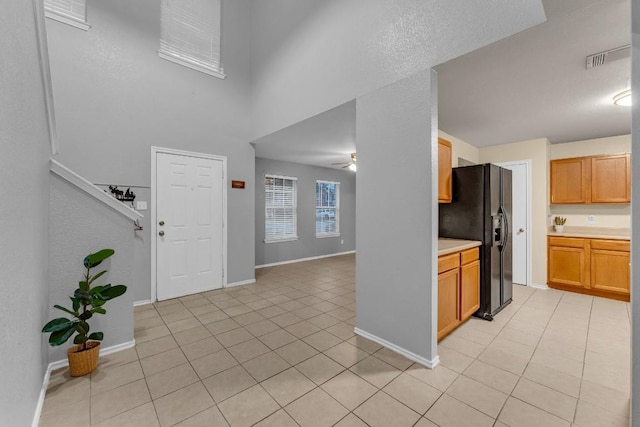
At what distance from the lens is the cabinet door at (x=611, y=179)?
3857 millimetres

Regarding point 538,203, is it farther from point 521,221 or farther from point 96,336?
point 96,336

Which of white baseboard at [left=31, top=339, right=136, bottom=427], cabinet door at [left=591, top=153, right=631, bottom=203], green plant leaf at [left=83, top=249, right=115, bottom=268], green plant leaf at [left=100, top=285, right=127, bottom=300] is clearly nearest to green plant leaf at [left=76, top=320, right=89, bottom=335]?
green plant leaf at [left=100, top=285, right=127, bottom=300]

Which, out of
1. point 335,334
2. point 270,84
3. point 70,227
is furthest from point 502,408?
point 270,84

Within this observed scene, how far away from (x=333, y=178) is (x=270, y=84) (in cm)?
Answer: 360

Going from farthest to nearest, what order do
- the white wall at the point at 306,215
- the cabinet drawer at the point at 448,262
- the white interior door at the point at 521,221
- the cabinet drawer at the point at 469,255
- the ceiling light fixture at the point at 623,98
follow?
the white wall at the point at 306,215
the white interior door at the point at 521,221
the cabinet drawer at the point at 469,255
the ceiling light fixture at the point at 623,98
the cabinet drawer at the point at 448,262

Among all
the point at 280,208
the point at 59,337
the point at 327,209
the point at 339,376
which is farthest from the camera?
the point at 327,209

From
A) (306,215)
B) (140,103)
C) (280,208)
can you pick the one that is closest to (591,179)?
(306,215)

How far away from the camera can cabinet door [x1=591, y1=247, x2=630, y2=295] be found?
3.60 metres

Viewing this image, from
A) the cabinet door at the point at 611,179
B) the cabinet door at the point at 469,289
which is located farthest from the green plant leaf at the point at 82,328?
the cabinet door at the point at 611,179

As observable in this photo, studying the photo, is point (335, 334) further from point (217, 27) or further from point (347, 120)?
point (217, 27)

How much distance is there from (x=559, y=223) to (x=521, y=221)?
74cm

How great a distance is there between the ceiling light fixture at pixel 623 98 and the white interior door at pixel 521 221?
64.2 inches

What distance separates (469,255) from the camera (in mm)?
2898

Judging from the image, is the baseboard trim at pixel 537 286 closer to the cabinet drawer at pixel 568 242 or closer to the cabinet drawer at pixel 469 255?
the cabinet drawer at pixel 568 242
